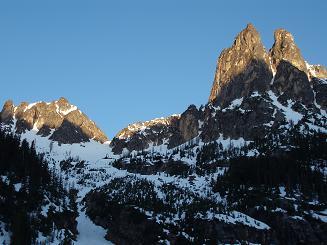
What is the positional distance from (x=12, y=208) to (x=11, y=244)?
2348cm

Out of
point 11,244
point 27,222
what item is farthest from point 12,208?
point 11,244

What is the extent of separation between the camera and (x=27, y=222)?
18775 cm

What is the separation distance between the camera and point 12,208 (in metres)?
195

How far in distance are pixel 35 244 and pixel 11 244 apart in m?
18.9

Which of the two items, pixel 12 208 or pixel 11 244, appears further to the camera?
pixel 12 208

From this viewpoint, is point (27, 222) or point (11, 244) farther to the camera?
point (27, 222)

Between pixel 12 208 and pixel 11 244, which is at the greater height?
pixel 12 208

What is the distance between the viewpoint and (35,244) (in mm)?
192125

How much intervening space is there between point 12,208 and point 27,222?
11.1m

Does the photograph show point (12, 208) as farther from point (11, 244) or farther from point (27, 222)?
point (11, 244)

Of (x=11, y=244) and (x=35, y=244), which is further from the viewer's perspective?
(x=35, y=244)

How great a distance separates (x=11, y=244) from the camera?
17400 centimetres
